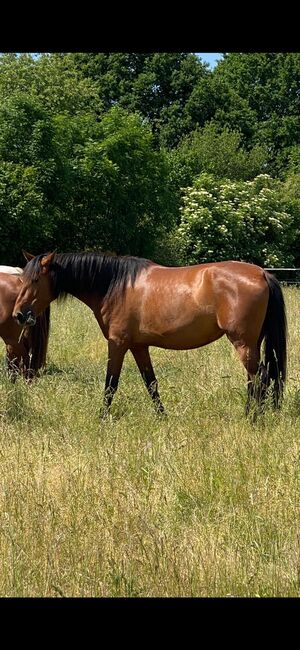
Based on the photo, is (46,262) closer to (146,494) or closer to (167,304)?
(167,304)

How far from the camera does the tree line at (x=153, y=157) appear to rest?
75.8 feet

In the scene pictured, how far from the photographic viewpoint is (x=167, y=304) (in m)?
7.16

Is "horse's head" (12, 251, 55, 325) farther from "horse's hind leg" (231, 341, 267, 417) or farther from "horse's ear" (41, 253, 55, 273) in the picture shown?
"horse's hind leg" (231, 341, 267, 417)

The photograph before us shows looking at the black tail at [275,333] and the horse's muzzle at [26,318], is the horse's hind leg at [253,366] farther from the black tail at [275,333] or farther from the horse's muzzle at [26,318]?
the horse's muzzle at [26,318]

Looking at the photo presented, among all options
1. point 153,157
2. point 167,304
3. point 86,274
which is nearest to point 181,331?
point 167,304

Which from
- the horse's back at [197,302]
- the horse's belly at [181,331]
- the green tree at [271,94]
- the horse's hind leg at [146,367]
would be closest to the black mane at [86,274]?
the horse's back at [197,302]

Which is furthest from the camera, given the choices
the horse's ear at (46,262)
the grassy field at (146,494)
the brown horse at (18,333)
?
the brown horse at (18,333)

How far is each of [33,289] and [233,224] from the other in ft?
76.7

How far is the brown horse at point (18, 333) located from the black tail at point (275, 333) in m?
2.76

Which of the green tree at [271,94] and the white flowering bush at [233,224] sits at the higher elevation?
the green tree at [271,94]

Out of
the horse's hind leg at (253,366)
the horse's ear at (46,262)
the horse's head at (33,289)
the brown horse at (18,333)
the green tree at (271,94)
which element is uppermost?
the green tree at (271,94)

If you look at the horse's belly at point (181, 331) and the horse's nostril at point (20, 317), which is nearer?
the horse's belly at point (181, 331)

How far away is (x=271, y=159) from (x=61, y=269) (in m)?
35.1

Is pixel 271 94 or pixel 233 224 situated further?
pixel 271 94
